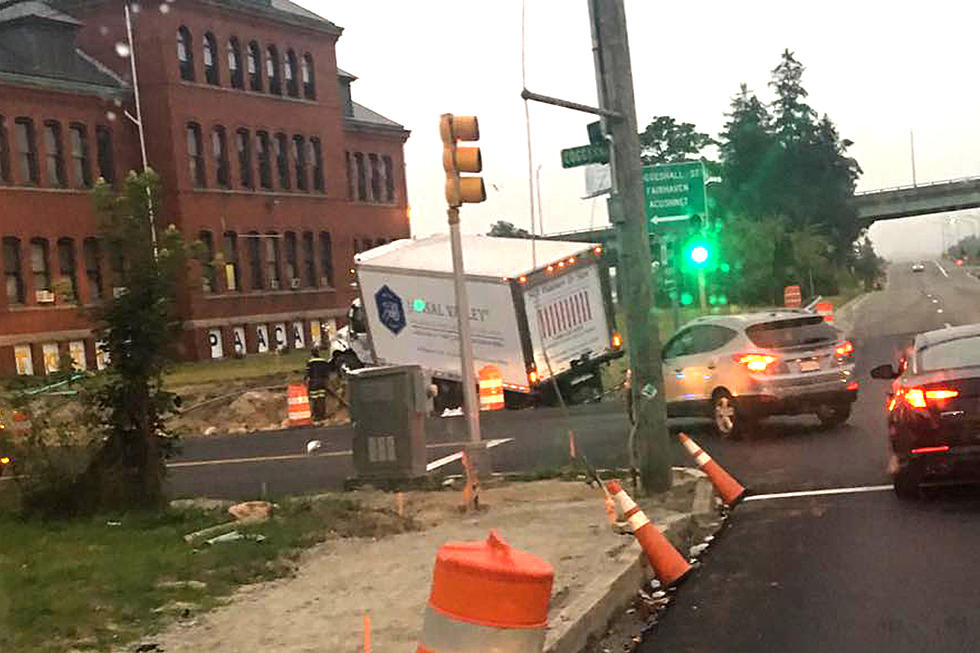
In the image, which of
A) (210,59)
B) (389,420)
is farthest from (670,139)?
(389,420)

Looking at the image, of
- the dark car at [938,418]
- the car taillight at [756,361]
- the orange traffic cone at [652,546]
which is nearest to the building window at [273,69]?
the car taillight at [756,361]

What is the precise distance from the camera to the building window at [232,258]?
154 feet

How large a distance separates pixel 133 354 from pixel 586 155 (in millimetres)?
4999

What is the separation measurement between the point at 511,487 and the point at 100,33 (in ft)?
122

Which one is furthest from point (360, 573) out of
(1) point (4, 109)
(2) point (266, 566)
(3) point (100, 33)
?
(3) point (100, 33)

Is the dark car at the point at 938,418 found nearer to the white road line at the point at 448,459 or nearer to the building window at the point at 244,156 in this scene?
the white road line at the point at 448,459

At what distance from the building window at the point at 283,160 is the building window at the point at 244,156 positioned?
1.74 m

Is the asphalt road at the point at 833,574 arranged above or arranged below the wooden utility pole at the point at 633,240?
below

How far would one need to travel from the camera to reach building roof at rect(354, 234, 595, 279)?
79.8ft

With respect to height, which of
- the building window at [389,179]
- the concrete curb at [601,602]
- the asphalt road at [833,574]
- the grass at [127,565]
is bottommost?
the asphalt road at [833,574]

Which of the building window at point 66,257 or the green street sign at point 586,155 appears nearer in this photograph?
the green street sign at point 586,155

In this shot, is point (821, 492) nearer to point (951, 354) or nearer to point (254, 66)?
point (951, 354)

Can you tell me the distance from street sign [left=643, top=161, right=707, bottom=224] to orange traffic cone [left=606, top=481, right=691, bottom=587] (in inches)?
681

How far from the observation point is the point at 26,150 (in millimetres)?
41250
